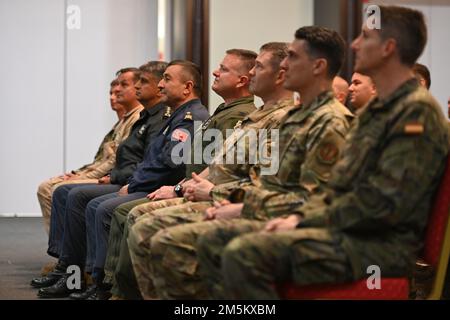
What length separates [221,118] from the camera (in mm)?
3707

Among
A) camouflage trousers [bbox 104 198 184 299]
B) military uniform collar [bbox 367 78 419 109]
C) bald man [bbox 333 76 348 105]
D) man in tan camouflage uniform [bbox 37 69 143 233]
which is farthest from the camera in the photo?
man in tan camouflage uniform [bbox 37 69 143 233]

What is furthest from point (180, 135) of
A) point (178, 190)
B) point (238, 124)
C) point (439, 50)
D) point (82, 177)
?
point (439, 50)

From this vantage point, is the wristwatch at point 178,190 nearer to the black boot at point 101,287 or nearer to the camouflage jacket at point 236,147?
the camouflage jacket at point 236,147

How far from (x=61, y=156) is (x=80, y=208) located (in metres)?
2.69

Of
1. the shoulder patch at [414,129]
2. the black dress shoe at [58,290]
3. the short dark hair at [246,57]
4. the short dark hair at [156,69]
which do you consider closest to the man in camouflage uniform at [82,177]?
the short dark hair at [156,69]

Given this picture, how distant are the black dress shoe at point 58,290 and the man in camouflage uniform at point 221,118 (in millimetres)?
423

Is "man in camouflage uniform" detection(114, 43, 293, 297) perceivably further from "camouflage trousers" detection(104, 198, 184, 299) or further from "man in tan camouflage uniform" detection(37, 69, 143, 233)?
"man in tan camouflage uniform" detection(37, 69, 143, 233)

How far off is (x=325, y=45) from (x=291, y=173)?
474 millimetres

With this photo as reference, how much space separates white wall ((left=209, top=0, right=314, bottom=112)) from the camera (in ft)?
18.9

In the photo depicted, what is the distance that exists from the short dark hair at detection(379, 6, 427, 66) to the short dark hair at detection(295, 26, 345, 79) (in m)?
0.46

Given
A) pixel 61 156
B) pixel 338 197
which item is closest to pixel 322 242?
pixel 338 197

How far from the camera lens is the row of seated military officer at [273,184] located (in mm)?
2174

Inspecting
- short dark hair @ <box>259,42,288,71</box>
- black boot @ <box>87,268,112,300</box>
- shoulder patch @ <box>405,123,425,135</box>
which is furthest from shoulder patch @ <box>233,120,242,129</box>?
shoulder patch @ <box>405,123,425,135</box>

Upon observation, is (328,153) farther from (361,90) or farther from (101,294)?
(101,294)
